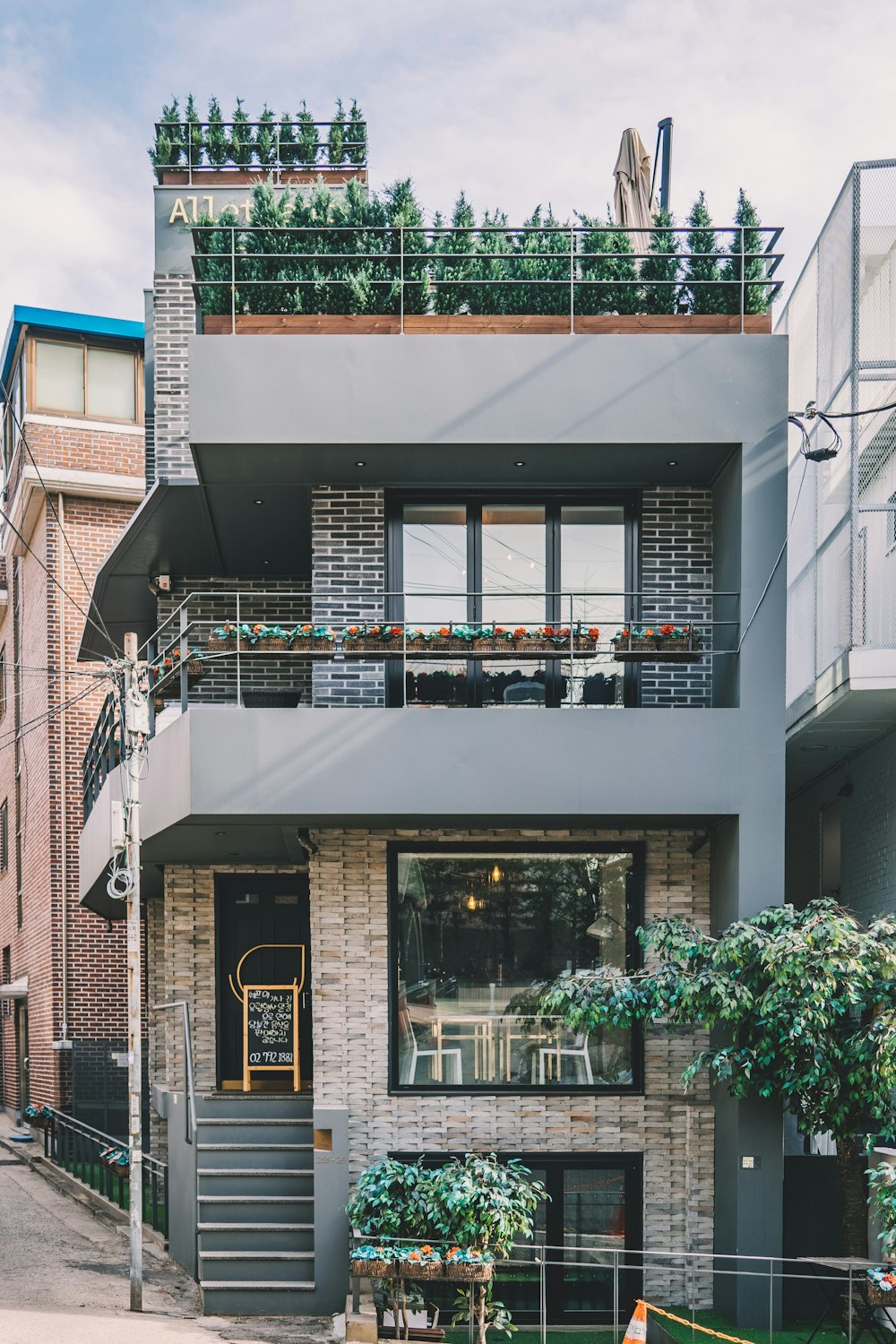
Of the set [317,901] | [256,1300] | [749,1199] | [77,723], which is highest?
[77,723]

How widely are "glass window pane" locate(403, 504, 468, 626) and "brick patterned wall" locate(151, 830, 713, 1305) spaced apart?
2150 millimetres

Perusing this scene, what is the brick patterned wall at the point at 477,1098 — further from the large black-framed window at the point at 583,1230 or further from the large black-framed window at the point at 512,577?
the large black-framed window at the point at 512,577

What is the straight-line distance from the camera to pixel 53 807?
82.6 ft

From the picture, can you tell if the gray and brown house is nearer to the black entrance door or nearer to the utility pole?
the utility pole

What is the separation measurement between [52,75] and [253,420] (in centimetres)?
510

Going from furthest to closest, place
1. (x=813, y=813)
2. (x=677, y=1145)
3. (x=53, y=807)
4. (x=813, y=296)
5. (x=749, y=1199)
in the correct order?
1. (x=53, y=807)
2. (x=813, y=813)
3. (x=813, y=296)
4. (x=677, y=1145)
5. (x=749, y=1199)

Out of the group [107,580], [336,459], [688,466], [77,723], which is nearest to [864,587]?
[688,466]

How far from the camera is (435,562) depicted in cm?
Answer: 1361

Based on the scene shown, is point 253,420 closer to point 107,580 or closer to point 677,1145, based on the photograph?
point 107,580

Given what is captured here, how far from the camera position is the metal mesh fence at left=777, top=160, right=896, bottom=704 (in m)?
12.1

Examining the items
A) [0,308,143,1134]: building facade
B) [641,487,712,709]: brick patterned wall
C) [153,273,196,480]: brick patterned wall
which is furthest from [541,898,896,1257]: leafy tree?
[0,308,143,1134]: building facade

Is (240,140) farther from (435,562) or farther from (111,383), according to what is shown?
(111,383)

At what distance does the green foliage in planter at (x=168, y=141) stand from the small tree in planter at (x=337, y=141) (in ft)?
5.71

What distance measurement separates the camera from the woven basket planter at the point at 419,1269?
36.7ft
